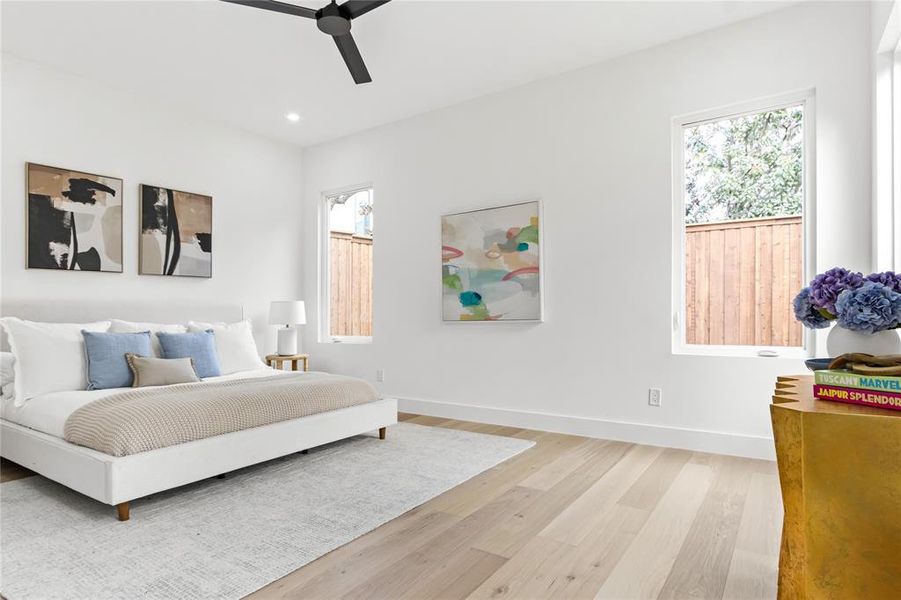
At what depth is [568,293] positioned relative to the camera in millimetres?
4016

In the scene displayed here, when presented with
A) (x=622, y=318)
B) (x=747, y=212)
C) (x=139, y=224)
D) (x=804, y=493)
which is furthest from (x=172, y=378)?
(x=747, y=212)

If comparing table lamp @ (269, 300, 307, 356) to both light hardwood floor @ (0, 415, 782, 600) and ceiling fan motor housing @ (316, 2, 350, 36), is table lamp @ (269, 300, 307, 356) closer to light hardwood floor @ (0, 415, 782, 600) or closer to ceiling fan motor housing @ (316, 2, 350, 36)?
light hardwood floor @ (0, 415, 782, 600)

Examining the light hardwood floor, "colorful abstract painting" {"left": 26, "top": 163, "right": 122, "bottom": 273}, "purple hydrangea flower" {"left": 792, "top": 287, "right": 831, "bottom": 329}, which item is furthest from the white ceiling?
the light hardwood floor

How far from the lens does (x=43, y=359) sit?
324cm

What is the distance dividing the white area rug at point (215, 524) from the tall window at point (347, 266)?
2.33 metres

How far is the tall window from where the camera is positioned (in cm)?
550

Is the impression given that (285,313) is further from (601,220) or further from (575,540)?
(575,540)

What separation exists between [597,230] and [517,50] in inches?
56.3

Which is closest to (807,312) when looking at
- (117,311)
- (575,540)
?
(575,540)

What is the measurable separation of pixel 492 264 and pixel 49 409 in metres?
3.13

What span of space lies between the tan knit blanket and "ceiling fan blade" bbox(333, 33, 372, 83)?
205 cm

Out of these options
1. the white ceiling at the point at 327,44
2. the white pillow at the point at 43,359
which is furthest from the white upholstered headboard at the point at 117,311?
the white ceiling at the point at 327,44

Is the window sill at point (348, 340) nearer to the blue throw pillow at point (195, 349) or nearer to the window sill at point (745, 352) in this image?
the blue throw pillow at point (195, 349)

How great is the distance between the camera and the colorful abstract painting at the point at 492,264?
4.18 metres
